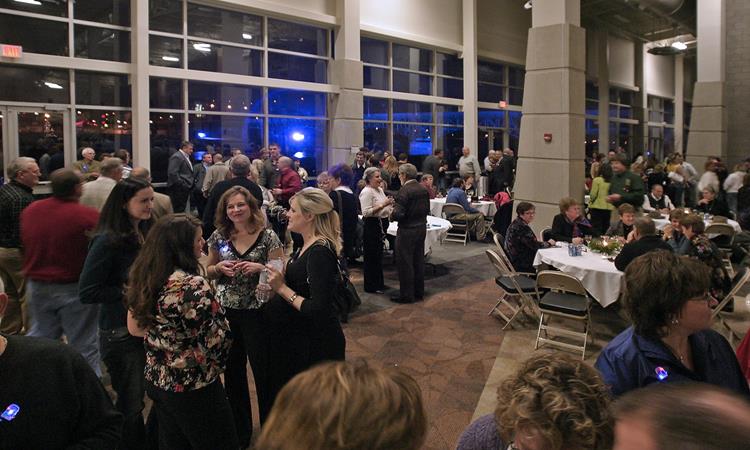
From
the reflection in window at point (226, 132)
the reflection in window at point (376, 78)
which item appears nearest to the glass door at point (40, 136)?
the reflection in window at point (226, 132)

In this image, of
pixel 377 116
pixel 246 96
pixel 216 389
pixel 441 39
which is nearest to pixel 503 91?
pixel 441 39

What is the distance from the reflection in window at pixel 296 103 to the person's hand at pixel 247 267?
9.90 m

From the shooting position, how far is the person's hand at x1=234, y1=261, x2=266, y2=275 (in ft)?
9.82

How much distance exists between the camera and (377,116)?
1490cm

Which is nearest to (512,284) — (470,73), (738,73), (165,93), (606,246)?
(606,246)

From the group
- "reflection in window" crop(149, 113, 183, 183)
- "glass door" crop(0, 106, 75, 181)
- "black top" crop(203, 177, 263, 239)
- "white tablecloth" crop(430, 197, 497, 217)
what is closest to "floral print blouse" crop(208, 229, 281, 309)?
"black top" crop(203, 177, 263, 239)

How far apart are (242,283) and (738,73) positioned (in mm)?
17388

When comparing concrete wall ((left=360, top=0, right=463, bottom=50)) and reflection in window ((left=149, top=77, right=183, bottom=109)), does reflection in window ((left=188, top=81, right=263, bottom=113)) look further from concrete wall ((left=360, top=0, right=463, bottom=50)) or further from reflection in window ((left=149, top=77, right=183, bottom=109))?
concrete wall ((left=360, top=0, right=463, bottom=50))

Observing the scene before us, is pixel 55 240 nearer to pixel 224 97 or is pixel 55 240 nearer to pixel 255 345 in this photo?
pixel 255 345

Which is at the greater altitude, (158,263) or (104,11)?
(104,11)

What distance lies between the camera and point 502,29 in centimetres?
1759

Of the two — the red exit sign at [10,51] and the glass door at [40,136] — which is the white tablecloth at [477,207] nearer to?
the glass door at [40,136]

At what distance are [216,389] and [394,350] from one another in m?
2.76

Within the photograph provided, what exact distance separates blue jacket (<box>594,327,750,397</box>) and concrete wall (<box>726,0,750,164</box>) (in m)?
16.9
